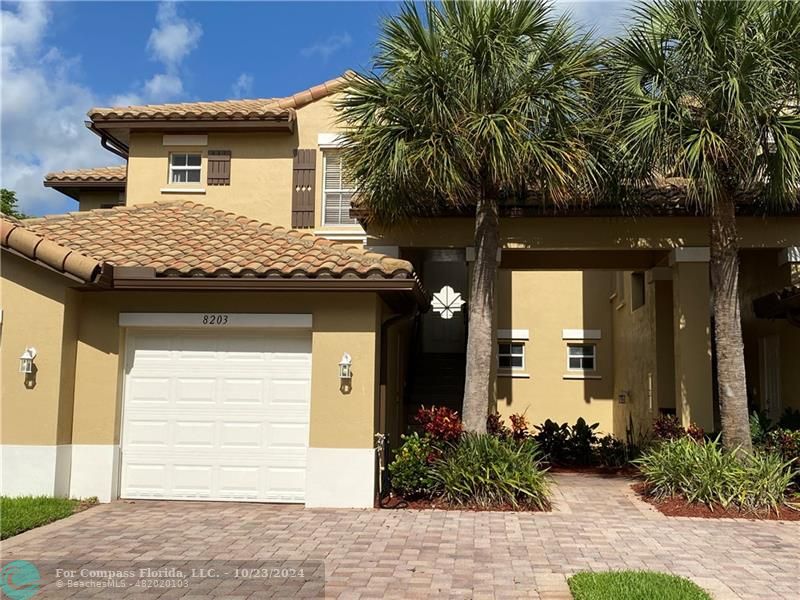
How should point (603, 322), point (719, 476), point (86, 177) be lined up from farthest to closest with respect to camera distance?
point (603, 322) < point (86, 177) < point (719, 476)

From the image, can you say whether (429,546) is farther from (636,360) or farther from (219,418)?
(636,360)

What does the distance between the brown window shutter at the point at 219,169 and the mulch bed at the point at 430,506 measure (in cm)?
868

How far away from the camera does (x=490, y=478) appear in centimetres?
1056

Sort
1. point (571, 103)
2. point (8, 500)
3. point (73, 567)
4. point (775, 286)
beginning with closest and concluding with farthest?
point (73, 567), point (8, 500), point (571, 103), point (775, 286)

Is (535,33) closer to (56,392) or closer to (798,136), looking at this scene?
(798,136)

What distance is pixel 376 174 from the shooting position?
11.3 m

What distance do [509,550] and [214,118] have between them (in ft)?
38.1

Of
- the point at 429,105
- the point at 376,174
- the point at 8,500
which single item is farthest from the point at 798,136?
the point at 8,500

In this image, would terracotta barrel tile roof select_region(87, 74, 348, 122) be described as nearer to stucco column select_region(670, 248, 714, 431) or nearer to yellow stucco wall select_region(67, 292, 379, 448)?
yellow stucco wall select_region(67, 292, 379, 448)

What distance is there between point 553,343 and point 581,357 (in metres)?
0.98

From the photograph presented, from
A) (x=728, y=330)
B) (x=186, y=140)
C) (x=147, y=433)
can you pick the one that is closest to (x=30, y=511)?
(x=147, y=433)

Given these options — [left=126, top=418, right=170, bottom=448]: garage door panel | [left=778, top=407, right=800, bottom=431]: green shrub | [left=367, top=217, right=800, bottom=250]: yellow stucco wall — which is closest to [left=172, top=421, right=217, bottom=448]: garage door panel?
[left=126, top=418, right=170, bottom=448]: garage door panel

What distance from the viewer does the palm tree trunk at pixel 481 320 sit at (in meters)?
11.6

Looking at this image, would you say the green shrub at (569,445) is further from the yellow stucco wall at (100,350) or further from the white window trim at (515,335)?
the yellow stucco wall at (100,350)
